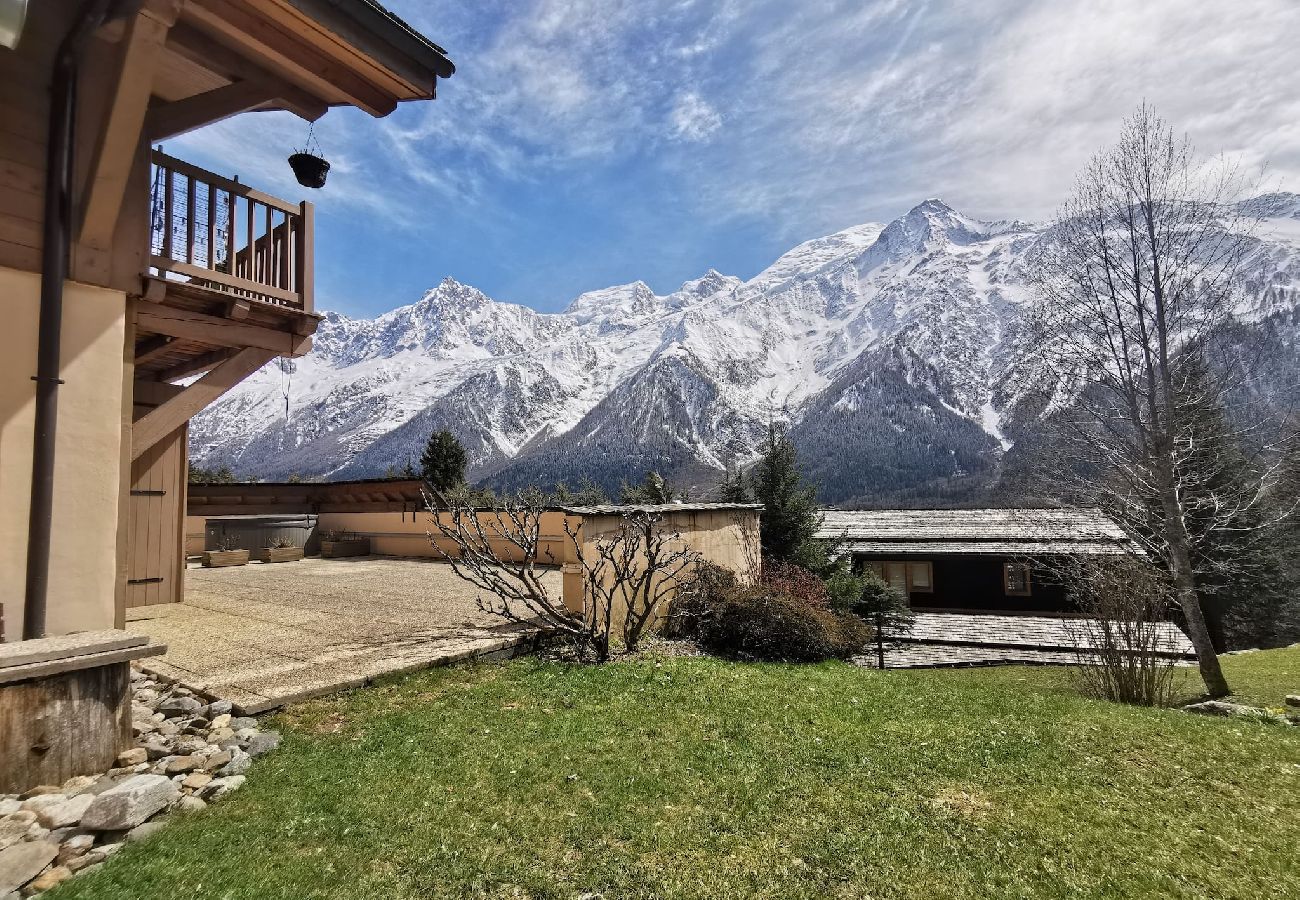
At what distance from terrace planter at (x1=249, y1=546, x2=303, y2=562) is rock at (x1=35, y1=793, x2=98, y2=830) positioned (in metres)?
15.3

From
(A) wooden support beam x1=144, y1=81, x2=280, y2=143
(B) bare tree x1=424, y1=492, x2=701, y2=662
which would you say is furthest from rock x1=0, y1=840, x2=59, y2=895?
(A) wooden support beam x1=144, y1=81, x2=280, y2=143

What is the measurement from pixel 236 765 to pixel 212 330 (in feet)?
16.6

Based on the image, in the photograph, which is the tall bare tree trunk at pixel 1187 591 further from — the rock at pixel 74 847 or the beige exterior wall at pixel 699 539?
the rock at pixel 74 847

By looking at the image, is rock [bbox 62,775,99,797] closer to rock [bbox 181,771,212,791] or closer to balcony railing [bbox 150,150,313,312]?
rock [bbox 181,771,212,791]

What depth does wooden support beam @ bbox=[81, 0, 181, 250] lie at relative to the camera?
4.47 m

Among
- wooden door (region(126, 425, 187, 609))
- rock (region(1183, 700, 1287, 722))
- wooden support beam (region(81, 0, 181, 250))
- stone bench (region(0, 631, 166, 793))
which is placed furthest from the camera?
wooden door (region(126, 425, 187, 609))

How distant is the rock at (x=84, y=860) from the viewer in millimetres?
2917

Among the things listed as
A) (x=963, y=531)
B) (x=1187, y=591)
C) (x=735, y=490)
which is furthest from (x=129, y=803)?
(x=963, y=531)

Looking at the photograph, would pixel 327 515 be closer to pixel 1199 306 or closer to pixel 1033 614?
pixel 1199 306

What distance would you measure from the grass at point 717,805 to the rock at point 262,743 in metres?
0.10

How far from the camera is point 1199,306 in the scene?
1007 centimetres

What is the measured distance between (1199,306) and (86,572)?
1455 centimetres

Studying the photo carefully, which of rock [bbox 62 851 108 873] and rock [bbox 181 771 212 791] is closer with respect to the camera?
rock [bbox 62 851 108 873]

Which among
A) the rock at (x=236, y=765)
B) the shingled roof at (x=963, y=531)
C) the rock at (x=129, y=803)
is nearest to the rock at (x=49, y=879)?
the rock at (x=129, y=803)
